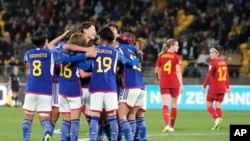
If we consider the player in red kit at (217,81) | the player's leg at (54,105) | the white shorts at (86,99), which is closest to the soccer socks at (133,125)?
the white shorts at (86,99)

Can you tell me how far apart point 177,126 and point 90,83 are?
23.2 feet

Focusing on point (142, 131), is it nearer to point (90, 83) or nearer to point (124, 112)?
point (124, 112)

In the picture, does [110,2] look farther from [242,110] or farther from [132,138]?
[132,138]

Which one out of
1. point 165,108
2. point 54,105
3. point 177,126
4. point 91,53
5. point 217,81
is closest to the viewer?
point 91,53

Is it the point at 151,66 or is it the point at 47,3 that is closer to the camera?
the point at 151,66

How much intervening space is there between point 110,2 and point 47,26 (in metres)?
3.00

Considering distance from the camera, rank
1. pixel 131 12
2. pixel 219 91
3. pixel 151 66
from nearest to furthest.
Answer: pixel 219 91 → pixel 151 66 → pixel 131 12

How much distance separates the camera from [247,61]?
3062 cm

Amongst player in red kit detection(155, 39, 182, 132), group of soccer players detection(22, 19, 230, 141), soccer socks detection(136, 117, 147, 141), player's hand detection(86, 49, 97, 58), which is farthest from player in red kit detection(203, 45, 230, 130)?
player's hand detection(86, 49, 97, 58)

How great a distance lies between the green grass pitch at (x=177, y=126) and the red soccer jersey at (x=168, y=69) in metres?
1.07

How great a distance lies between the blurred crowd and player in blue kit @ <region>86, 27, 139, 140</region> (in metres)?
16.9

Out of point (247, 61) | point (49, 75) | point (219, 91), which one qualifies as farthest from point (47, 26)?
point (49, 75)

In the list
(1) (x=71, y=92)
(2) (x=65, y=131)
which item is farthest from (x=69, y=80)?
(2) (x=65, y=131)

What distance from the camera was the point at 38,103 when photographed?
14719 mm
